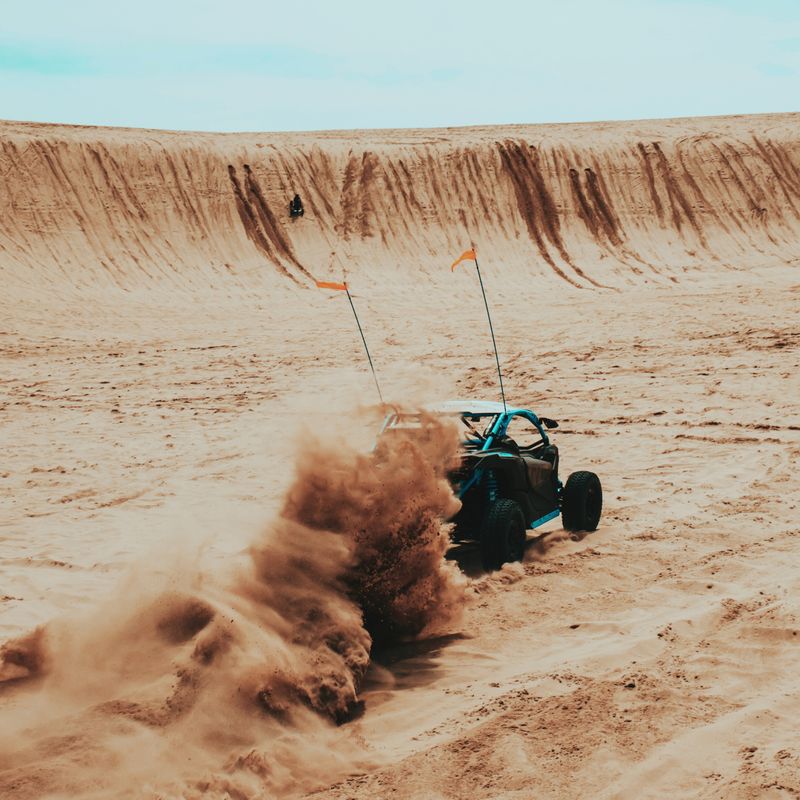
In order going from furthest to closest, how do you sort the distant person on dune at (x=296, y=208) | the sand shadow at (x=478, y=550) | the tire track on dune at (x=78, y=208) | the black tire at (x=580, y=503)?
the distant person on dune at (x=296, y=208)
the tire track on dune at (x=78, y=208)
the black tire at (x=580, y=503)
the sand shadow at (x=478, y=550)

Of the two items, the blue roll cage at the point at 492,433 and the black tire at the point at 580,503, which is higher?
the blue roll cage at the point at 492,433

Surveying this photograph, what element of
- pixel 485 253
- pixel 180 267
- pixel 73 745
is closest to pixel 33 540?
pixel 73 745

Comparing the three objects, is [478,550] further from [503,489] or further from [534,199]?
[534,199]

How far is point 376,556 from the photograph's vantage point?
6125 millimetres

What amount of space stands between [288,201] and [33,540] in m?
24.7

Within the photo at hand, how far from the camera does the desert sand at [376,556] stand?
4.62 metres

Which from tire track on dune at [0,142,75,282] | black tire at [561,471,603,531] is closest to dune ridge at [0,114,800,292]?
tire track on dune at [0,142,75,282]

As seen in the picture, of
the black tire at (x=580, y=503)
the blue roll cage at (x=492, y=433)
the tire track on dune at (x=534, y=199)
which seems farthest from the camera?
the tire track on dune at (x=534, y=199)

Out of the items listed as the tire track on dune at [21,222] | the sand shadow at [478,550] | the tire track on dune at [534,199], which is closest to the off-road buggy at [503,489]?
the sand shadow at [478,550]

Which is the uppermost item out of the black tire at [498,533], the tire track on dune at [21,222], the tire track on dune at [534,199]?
the tire track on dune at [21,222]

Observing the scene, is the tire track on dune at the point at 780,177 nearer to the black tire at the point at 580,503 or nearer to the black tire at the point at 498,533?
the black tire at the point at 580,503

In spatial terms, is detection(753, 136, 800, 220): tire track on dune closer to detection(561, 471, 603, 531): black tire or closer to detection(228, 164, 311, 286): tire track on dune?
detection(228, 164, 311, 286): tire track on dune

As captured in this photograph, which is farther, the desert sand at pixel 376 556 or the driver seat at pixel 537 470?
the driver seat at pixel 537 470

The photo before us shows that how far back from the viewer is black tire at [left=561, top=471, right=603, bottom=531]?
831 cm
